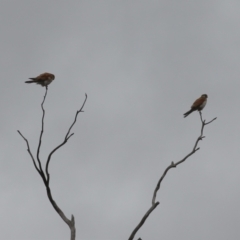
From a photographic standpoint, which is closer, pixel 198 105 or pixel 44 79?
pixel 44 79

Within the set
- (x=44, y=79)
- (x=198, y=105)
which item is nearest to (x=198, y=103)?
(x=198, y=105)

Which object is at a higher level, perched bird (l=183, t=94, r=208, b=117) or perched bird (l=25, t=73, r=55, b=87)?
perched bird (l=25, t=73, r=55, b=87)

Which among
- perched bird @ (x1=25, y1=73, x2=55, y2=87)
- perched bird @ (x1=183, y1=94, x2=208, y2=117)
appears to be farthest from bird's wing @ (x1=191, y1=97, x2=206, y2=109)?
perched bird @ (x1=25, y1=73, x2=55, y2=87)

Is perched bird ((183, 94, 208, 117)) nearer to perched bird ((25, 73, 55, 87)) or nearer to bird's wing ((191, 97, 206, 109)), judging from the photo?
bird's wing ((191, 97, 206, 109))

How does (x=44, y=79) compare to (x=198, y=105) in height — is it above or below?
above

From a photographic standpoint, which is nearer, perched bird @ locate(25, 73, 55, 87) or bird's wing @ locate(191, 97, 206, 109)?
perched bird @ locate(25, 73, 55, 87)

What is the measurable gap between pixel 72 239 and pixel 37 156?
73.4 inches

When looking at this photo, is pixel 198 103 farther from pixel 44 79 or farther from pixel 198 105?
pixel 44 79

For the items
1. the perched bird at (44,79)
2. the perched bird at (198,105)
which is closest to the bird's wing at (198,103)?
the perched bird at (198,105)

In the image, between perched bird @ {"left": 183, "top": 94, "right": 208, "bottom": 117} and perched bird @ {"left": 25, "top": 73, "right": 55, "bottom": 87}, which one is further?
perched bird @ {"left": 183, "top": 94, "right": 208, "bottom": 117}

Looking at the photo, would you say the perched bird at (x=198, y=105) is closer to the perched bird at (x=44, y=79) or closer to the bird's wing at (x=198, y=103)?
the bird's wing at (x=198, y=103)

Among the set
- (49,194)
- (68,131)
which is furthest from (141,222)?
(68,131)

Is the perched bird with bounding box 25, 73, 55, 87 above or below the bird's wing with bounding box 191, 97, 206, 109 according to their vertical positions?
above

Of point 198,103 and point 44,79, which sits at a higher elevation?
point 44,79
